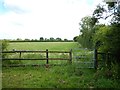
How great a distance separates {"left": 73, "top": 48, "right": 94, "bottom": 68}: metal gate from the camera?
44.7 ft

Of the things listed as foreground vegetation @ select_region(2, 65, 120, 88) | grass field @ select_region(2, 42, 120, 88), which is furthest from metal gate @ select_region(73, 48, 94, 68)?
foreground vegetation @ select_region(2, 65, 120, 88)

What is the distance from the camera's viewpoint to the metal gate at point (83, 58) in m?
13.6

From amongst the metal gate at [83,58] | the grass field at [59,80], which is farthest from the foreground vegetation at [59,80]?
A: the metal gate at [83,58]

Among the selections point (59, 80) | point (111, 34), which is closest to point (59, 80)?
point (59, 80)

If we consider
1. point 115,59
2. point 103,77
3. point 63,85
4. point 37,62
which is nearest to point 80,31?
point 37,62

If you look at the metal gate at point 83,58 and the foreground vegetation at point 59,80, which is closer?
the foreground vegetation at point 59,80

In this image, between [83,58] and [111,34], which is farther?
[83,58]

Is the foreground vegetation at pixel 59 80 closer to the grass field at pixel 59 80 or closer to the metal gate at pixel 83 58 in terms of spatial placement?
the grass field at pixel 59 80

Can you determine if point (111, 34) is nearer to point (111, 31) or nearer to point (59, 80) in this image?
point (111, 31)

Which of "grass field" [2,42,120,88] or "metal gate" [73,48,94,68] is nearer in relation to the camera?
"grass field" [2,42,120,88]

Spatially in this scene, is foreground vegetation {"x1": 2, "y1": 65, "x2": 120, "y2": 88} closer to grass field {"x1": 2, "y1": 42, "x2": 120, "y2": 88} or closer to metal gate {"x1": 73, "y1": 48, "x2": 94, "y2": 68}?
grass field {"x1": 2, "y1": 42, "x2": 120, "y2": 88}

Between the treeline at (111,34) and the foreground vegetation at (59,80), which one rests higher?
the treeline at (111,34)

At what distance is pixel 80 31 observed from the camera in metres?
25.1

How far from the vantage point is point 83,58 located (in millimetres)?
14258
